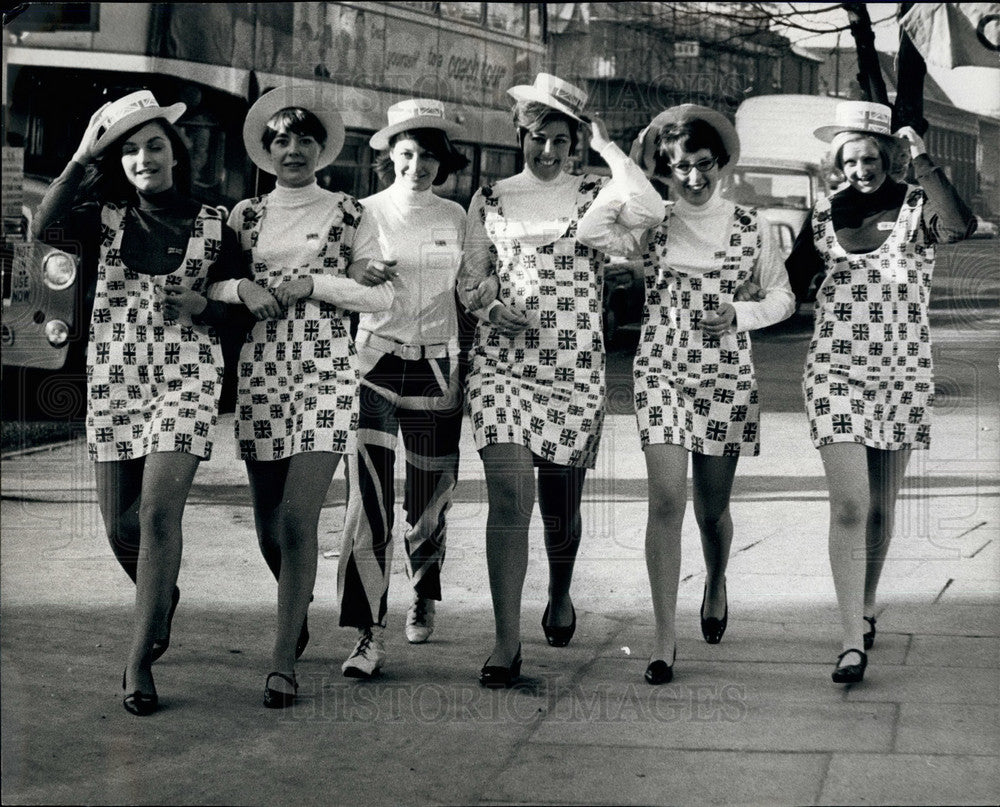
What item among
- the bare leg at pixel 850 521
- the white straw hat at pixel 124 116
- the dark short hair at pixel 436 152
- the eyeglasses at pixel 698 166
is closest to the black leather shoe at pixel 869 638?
the bare leg at pixel 850 521

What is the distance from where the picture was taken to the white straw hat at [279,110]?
4043mm

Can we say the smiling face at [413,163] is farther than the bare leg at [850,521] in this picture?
Yes

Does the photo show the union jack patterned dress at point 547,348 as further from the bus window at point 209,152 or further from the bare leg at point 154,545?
the bus window at point 209,152

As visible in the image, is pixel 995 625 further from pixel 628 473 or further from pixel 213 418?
pixel 213 418

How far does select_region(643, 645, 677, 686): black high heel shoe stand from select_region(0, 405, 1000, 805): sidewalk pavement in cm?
4

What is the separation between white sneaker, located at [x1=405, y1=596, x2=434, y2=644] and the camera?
14.6ft

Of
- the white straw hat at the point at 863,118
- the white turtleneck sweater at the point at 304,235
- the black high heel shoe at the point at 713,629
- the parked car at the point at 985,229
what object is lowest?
the black high heel shoe at the point at 713,629

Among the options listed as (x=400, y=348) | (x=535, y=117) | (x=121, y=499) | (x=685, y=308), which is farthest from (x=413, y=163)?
(x=121, y=499)

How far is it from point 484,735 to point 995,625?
5.84 feet

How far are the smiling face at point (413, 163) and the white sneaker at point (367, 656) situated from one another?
1325mm

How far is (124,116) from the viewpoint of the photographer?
387 centimetres

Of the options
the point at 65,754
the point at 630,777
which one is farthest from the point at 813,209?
the point at 65,754

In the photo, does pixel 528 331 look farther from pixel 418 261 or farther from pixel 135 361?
pixel 135 361

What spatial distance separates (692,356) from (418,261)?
0.86m
